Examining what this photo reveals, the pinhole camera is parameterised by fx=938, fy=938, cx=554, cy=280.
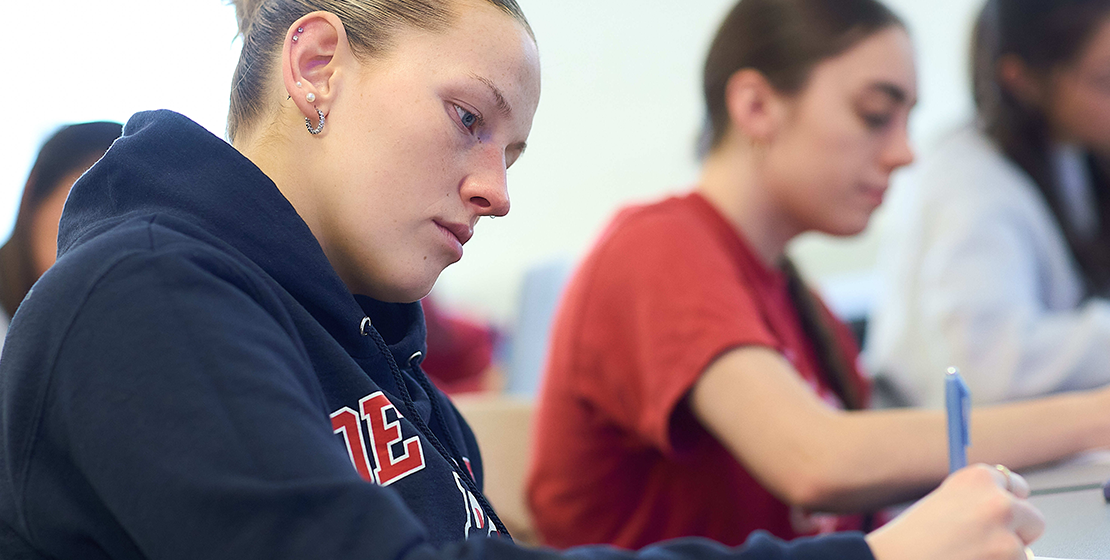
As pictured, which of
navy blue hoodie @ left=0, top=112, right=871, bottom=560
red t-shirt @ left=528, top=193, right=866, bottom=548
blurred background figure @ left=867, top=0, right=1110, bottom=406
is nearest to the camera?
navy blue hoodie @ left=0, top=112, right=871, bottom=560

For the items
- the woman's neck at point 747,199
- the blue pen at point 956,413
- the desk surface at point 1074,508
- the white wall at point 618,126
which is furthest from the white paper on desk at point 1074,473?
the white wall at point 618,126

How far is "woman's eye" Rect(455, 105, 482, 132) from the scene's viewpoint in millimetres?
609

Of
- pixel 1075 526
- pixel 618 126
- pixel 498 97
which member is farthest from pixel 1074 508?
pixel 618 126

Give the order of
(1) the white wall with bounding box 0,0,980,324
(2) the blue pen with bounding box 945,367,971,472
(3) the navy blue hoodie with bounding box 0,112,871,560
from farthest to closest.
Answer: (1) the white wall with bounding box 0,0,980,324
(2) the blue pen with bounding box 945,367,971,472
(3) the navy blue hoodie with bounding box 0,112,871,560

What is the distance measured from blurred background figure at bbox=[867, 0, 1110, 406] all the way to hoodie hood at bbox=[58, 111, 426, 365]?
1027mm

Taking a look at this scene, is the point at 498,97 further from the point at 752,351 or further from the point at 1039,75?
the point at 1039,75

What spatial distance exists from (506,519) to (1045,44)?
1.13 meters

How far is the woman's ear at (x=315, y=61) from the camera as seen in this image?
61 cm

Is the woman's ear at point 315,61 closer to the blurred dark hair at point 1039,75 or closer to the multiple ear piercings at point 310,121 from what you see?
the multiple ear piercings at point 310,121

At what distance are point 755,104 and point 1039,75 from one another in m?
0.63

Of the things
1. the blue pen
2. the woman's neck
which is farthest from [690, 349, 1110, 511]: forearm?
the woman's neck

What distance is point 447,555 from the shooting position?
0.43 metres

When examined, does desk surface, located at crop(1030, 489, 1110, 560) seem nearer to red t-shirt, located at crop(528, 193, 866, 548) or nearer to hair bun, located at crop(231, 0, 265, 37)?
red t-shirt, located at crop(528, 193, 866, 548)

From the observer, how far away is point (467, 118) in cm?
61
